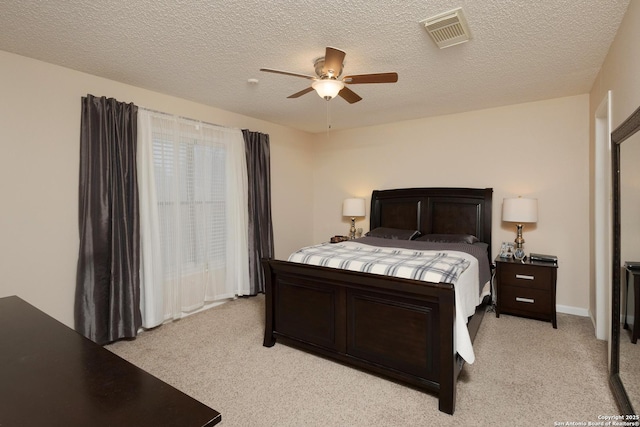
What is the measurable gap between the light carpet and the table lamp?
873 millimetres

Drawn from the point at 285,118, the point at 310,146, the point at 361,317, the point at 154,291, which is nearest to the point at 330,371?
the point at 361,317

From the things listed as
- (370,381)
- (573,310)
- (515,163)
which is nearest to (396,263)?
(370,381)

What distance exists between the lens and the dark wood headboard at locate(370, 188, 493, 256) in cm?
402

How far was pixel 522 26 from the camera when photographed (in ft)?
7.22

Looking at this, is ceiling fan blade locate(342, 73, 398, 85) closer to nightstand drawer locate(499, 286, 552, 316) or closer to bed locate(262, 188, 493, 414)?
bed locate(262, 188, 493, 414)

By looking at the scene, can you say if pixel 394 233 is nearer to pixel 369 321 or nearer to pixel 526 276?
pixel 526 276

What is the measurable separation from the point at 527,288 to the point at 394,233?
1.57m

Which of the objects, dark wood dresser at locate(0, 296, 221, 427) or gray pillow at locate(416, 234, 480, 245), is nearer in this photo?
dark wood dresser at locate(0, 296, 221, 427)

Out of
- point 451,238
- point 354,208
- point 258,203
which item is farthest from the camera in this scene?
point 354,208

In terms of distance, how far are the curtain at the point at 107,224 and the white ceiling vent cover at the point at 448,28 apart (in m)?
2.81

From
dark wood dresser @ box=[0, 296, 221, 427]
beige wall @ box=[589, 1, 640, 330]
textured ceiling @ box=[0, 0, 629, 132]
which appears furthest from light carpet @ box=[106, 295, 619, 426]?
textured ceiling @ box=[0, 0, 629, 132]

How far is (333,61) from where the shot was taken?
7.18 feet

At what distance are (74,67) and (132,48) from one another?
762 millimetres

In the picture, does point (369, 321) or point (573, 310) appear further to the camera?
point (573, 310)
